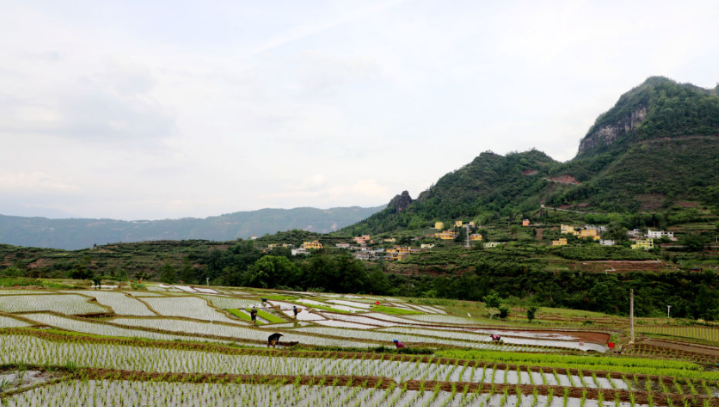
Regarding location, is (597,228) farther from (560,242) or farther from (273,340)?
(273,340)

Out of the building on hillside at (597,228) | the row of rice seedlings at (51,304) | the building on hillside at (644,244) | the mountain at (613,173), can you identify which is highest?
the mountain at (613,173)

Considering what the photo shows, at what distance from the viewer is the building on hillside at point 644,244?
2522 inches

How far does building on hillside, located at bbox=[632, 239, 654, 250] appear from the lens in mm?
64062

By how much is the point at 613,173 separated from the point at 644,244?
4396 centimetres

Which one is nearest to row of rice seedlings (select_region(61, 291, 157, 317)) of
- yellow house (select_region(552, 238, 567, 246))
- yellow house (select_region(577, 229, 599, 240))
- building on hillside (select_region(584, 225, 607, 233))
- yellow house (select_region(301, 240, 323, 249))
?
yellow house (select_region(301, 240, 323, 249))

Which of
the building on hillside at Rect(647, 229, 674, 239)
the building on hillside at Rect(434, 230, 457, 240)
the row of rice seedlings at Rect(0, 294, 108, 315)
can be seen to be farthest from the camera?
the building on hillside at Rect(434, 230, 457, 240)

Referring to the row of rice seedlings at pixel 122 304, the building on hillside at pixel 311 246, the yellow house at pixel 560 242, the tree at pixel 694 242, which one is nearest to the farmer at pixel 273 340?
the row of rice seedlings at pixel 122 304

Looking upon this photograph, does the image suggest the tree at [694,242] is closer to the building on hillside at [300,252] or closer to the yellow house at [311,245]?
the building on hillside at [300,252]

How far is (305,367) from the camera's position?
11609 millimetres

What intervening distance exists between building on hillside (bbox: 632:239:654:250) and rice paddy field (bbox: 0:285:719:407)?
5082 centimetres

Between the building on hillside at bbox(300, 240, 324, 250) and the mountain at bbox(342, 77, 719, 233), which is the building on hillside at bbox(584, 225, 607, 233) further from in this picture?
the building on hillside at bbox(300, 240, 324, 250)

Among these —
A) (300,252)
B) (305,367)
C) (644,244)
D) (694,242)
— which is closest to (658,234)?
(644,244)

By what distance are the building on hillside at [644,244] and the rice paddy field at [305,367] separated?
167ft

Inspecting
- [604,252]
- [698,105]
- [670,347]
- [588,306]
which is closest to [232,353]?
[670,347]
